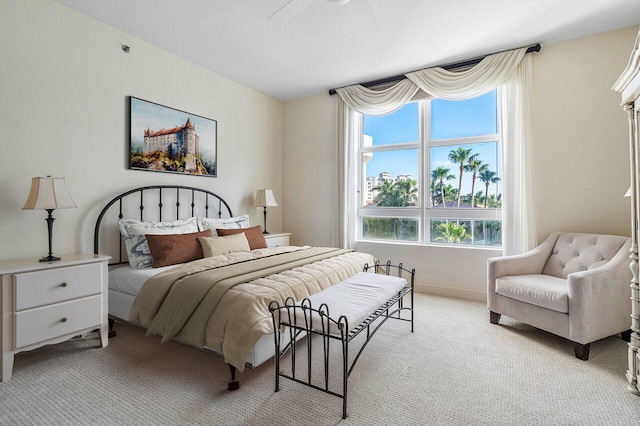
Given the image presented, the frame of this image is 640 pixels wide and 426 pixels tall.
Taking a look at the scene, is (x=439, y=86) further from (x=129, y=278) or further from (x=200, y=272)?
(x=129, y=278)

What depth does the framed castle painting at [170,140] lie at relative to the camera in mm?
3184

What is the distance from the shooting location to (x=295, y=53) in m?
3.47

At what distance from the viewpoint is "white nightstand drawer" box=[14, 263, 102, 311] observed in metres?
2.01

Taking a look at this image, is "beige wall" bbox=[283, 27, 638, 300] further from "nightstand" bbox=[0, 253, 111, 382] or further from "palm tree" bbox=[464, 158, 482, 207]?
"nightstand" bbox=[0, 253, 111, 382]

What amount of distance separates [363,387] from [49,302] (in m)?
2.13

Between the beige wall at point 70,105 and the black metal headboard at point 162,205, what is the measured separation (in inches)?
3.2

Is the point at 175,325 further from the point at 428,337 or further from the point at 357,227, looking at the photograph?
the point at 357,227

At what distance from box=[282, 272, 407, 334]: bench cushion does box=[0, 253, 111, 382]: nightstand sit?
59.9 inches

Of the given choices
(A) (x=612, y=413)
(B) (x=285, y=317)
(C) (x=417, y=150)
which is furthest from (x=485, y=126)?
(B) (x=285, y=317)

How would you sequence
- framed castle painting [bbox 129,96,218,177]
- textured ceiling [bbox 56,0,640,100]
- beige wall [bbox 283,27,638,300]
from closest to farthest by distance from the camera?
textured ceiling [bbox 56,0,640,100] < beige wall [bbox 283,27,638,300] < framed castle painting [bbox 129,96,218,177]

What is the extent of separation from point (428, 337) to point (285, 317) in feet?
4.44

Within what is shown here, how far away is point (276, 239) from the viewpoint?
436 centimetres

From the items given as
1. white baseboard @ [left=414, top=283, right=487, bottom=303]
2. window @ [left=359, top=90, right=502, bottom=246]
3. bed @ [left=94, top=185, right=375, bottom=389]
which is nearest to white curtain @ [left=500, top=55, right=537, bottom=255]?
window @ [left=359, top=90, right=502, bottom=246]

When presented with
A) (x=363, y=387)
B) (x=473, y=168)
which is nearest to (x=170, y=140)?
(x=363, y=387)
